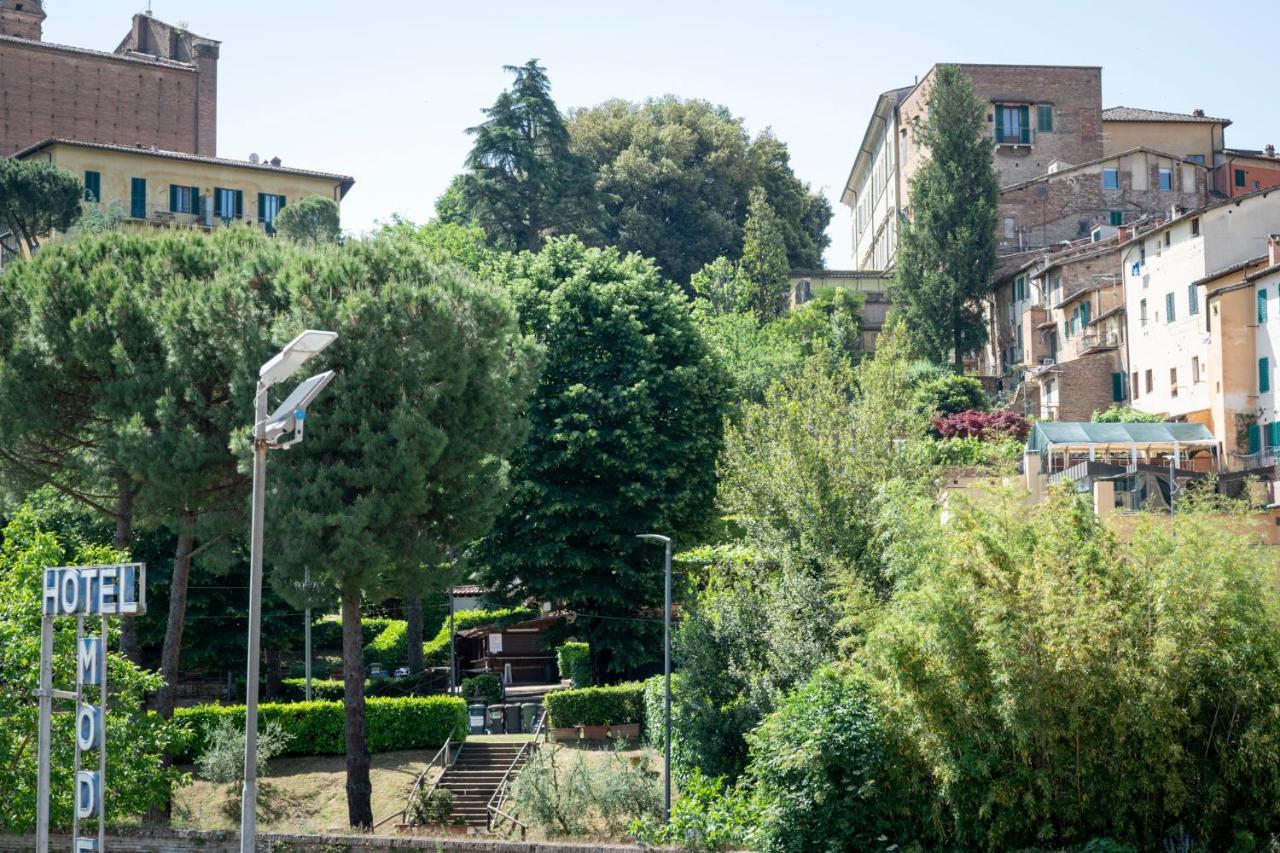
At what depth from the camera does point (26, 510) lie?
29.7 m

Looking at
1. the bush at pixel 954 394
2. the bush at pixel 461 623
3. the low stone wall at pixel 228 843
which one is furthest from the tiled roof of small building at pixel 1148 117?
the low stone wall at pixel 228 843

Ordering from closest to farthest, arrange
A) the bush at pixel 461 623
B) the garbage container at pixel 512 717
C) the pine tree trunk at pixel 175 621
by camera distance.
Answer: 1. the pine tree trunk at pixel 175 621
2. the garbage container at pixel 512 717
3. the bush at pixel 461 623

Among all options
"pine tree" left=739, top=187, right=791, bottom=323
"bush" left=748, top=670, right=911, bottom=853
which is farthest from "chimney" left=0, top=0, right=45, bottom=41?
"bush" left=748, top=670, right=911, bottom=853

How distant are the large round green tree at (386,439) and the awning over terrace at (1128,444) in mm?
23002

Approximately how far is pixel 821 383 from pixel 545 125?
4010cm

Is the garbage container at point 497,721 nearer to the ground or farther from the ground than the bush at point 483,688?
nearer to the ground

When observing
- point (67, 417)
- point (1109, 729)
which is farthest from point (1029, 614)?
point (67, 417)

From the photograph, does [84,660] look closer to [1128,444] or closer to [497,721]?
[497,721]

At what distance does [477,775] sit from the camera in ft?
128

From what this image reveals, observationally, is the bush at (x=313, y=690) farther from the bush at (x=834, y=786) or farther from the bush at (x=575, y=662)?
the bush at (x=834, y=786)

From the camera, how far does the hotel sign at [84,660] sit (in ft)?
64.5

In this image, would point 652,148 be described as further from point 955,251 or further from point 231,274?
point 231,274

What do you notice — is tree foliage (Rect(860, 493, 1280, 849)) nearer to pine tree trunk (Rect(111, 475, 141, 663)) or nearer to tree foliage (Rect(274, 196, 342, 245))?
pine tree trunk (Rect(111, 475, 141, 663))

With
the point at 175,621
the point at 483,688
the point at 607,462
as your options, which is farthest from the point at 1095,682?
the point at 483,688
